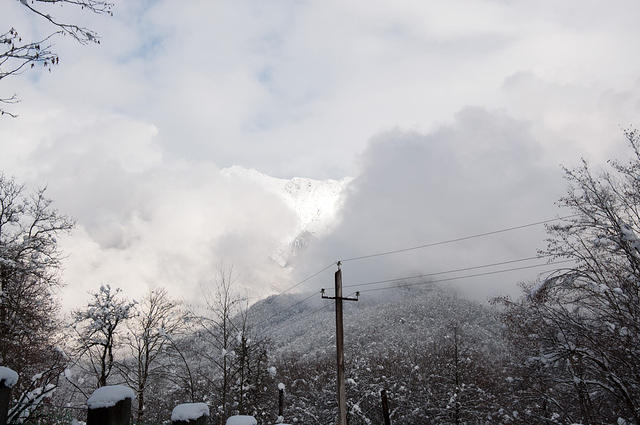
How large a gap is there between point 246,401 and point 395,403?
18.9 meters

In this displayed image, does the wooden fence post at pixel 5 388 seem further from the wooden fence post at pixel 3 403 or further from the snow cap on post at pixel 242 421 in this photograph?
the snow cap on post at pixel 242 421

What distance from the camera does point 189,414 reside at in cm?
167

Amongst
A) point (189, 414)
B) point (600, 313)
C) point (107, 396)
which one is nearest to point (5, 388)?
point (107, 396)

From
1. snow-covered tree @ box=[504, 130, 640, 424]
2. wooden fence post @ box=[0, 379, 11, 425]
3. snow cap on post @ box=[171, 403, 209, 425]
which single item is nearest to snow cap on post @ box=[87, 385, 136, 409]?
snow cap on post @ box=[171, 403, 209, 425]

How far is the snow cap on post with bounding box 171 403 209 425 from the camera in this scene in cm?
165

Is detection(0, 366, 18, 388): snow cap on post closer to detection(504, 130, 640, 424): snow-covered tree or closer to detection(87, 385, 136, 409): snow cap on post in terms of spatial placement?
detection(87, 385, 136, 409): snow cap on post

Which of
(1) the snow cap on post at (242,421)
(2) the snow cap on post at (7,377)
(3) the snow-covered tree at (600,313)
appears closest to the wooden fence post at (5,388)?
(2) the snow cap on post at (7,377)

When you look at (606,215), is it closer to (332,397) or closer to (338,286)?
(338,286)

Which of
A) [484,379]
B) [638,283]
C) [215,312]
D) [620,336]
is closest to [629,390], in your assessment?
[620,336]

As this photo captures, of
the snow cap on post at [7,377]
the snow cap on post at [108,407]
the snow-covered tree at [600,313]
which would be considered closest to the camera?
the snow cap on post at [108,407]

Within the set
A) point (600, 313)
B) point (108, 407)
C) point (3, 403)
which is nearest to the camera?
point (108, 407)

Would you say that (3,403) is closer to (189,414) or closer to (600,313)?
(189,414)

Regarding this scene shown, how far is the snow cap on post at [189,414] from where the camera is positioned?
1652mm

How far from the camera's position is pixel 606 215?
12906 mm
